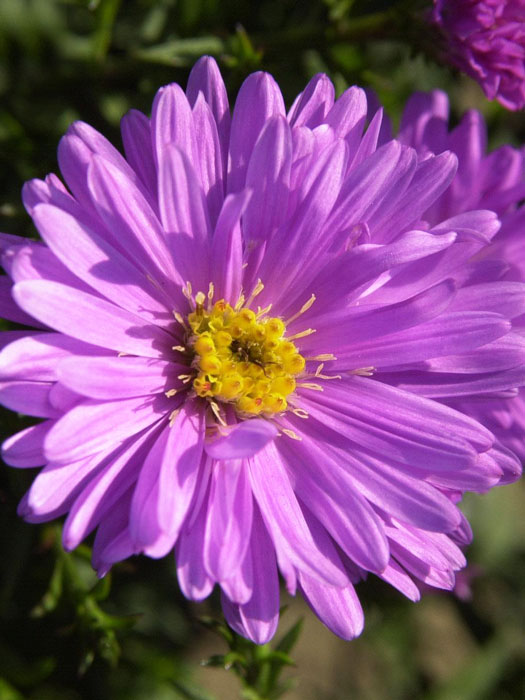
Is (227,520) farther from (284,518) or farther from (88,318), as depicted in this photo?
(88,318)

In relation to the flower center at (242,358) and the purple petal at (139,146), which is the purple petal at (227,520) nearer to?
the flower center at (242,358)

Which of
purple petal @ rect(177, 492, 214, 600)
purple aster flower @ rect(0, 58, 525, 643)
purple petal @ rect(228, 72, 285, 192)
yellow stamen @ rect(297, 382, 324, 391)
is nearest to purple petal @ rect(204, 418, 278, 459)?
→ purple aster flower @ rect(0, 58, 525, 643)

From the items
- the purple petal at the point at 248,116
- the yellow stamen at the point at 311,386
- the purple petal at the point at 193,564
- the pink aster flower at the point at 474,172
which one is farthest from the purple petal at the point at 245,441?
the pink aster flower at the point at 474,172

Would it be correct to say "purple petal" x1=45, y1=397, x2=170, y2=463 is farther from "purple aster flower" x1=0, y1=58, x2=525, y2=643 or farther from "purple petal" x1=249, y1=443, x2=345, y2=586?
"purple petal" x1=249, y1=443, x2=345, y2=586

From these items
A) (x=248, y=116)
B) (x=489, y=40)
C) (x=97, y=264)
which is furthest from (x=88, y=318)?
(x=489, y=40)

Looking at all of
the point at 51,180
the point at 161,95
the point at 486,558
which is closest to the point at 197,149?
the point at 161,95
